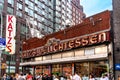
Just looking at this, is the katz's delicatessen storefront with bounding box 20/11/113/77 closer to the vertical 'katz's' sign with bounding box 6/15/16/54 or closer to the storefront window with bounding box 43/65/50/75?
the storefront window with bounding box 43/65/50/75

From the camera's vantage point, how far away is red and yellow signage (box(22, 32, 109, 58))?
27.0 meters

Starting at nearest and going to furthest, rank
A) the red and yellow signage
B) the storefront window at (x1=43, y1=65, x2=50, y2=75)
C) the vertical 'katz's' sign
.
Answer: the red and yellow signage < the vertical 'katz's' sign < the storefront window at (x1=43, y1=65, x2=50, y2=75)

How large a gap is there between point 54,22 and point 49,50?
2467 inches

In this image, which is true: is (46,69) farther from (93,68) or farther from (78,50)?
(93,68)

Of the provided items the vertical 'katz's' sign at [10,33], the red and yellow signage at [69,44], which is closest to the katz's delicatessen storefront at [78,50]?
the red and yellow signage at [69,44]

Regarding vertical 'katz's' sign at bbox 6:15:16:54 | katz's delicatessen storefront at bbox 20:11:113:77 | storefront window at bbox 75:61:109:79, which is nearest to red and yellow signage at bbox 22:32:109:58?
katz's delicatessen storefront at bbox 20:11:113:77

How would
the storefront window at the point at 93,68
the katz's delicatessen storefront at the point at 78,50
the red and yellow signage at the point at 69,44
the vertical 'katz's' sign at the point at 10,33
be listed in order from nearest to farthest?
the red and yellow signage at the point at 69,44, the katz's delicatessen storefront at the point at 78,50, the storefront window at the point at 93,68, the vertical 'katz's' sign at the point at 10,33

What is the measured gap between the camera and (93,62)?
2947 centimetres

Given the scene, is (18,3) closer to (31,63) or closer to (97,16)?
(31,63)

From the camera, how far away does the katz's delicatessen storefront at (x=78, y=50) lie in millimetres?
27188

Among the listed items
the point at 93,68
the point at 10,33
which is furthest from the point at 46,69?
the point at 93,68

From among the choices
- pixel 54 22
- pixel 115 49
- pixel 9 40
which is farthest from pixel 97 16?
pixel 54 22

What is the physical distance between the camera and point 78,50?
30.8 m

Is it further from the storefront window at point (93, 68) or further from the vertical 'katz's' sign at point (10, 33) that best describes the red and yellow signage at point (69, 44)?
the vertical 'katz's' sign at point (10, 33)
